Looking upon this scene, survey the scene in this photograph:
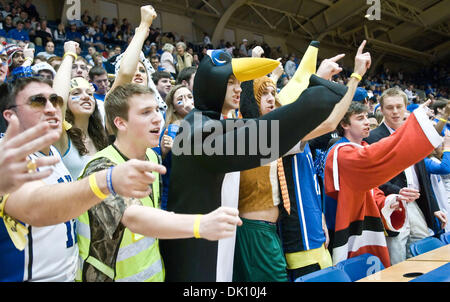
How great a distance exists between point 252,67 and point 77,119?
1606mm

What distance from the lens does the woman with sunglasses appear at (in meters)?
2.43

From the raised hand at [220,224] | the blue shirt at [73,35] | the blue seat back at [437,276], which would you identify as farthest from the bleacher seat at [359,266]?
the blue shirt at [73,35]

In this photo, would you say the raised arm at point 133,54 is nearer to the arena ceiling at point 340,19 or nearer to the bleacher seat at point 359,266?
the bleacher seat at point 359,266

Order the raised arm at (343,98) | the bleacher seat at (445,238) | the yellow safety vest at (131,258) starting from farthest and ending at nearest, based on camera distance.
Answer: the bleacher seat at (445,238) → the yellow safety vest at (131,258) → the raised arm at (343,98)

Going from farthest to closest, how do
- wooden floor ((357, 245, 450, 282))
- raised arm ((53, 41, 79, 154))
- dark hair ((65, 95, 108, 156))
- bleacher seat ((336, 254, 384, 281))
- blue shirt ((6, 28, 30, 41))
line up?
blue shirt ((6, 28, 30, 41)) < dark hair ((65, 95, 108, 156)) < raised arm ((53, 41, 79, 154)) < bleacher seat ((336, 254, 384, 281)) < wooden floor ((357, 245, 450, 282))

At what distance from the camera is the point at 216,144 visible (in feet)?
4.63

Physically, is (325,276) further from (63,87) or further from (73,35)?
(73,35)

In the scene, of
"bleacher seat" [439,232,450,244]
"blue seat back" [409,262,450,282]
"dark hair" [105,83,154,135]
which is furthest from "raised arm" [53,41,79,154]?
"bleacher seat" [439,232,450,244]

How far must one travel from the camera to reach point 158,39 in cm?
1288

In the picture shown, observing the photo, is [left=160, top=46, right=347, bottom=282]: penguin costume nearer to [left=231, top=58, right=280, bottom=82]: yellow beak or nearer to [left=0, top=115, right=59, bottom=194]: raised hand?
[left=231, top=58, right=280, bottom=82]: yellow beak

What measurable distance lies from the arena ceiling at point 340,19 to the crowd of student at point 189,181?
14.2m

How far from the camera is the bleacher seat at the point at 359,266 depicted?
226 centimetres
